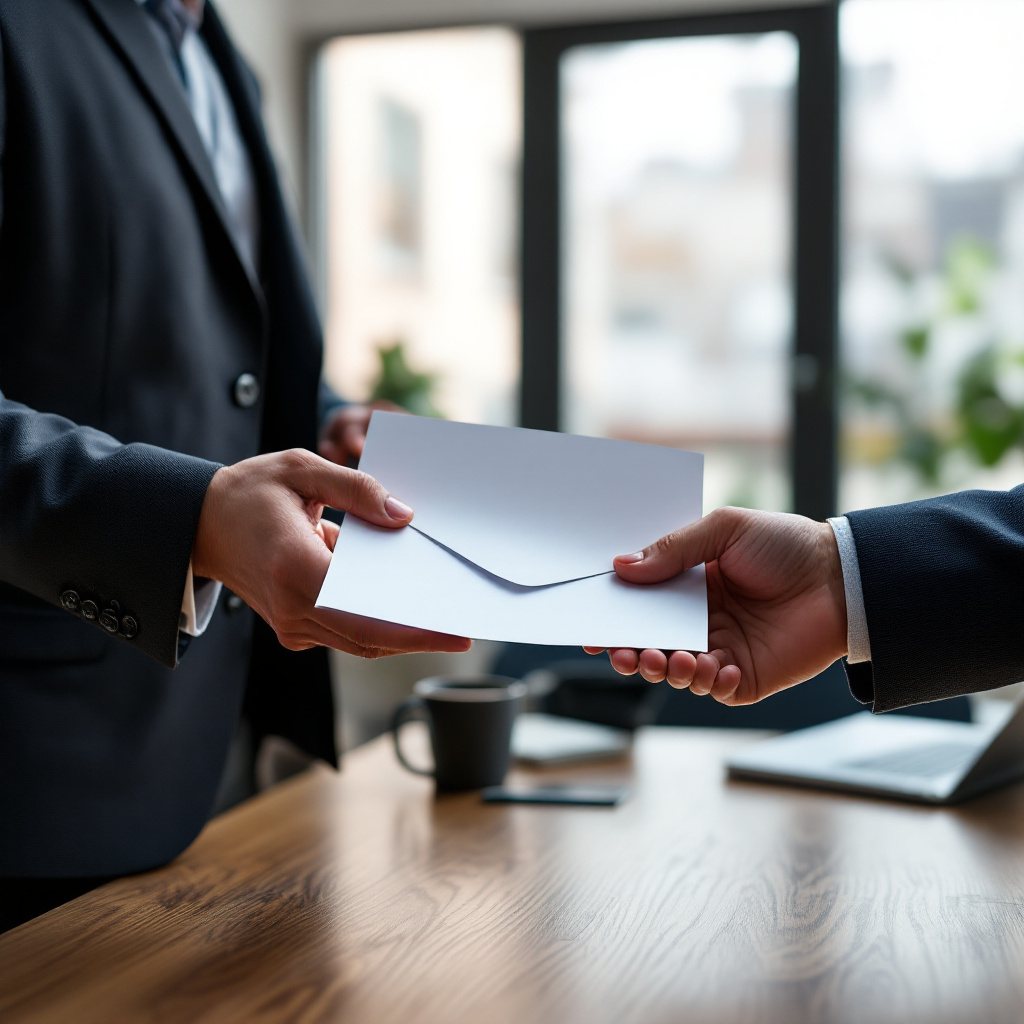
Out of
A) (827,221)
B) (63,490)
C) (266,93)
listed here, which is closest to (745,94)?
(827,221)

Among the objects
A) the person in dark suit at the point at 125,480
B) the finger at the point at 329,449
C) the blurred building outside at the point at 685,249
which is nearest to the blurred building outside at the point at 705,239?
the blurred building outside at the point at 685,249

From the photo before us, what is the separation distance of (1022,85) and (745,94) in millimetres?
705

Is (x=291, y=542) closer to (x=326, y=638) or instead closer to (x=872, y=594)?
(x=326, y=638)

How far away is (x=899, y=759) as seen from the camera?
3.82 feet

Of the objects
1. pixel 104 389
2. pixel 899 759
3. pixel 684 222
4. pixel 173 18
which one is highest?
pixel 684 222

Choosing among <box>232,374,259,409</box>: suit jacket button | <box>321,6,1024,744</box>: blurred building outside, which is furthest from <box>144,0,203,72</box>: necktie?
<box>321,6,1024,744</box>: blurred building outside

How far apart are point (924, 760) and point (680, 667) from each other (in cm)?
52

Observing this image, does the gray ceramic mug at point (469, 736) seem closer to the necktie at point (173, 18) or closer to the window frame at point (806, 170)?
the necktie at point (173, 18)

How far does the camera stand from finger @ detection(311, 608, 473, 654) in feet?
2.32

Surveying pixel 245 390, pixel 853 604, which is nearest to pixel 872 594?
pixel 853 604

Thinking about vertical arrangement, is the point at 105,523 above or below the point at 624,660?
above

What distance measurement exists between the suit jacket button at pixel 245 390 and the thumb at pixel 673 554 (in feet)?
1.42

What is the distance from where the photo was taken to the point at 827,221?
111 inches

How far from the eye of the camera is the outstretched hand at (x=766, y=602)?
31.7 inches
